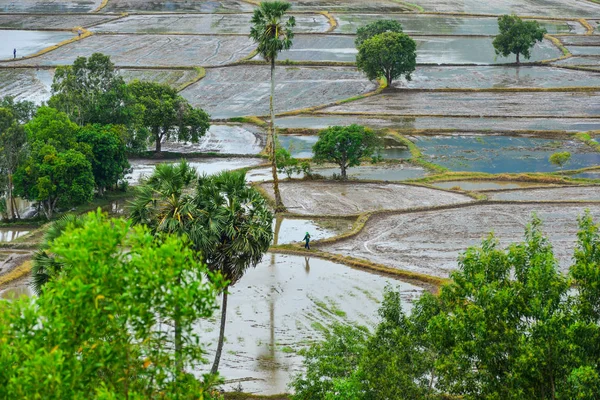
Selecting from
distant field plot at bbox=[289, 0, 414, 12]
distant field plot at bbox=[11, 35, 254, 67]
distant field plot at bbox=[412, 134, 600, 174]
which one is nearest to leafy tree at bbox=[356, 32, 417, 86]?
distant field plot at bbox=[412, 134, 600, 174]

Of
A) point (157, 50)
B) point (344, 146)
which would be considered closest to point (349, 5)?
point (157, 50)

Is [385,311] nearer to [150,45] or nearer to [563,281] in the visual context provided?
[563,281]

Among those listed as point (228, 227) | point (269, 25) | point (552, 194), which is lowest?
point (552, 194)

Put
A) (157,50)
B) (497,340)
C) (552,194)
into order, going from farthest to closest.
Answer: (157,50)
(552,194)
(497,340)

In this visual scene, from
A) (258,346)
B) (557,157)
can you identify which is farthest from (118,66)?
(258,346)

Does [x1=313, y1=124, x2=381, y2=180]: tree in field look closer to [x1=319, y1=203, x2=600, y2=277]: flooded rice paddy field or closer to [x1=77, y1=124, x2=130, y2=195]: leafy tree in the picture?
[x1=319, y1=203, x2=600, y2=277]: flooded rice paddy field

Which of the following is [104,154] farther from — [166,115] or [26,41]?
[26,41]

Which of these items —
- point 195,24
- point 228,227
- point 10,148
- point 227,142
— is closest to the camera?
point 228,227
